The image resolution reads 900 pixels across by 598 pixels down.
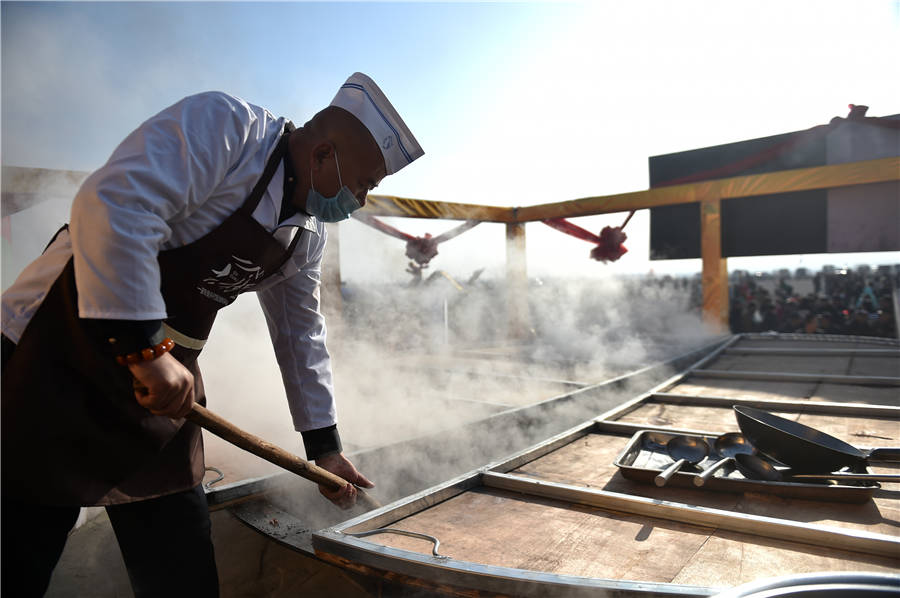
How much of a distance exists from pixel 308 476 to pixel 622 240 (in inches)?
321

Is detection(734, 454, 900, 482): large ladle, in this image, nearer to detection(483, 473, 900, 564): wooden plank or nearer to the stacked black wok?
the stacked black wok

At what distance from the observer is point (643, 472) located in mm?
1731

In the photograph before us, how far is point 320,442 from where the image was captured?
158cm

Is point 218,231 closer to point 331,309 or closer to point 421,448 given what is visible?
point 421,448

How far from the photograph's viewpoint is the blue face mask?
4.07 feet

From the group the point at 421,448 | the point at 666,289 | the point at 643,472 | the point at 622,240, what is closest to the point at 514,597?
the point at 643,472

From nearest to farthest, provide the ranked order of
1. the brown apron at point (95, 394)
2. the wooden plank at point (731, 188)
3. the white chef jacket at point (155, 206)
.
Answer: the white chef jacket at point (155, 206) → the brown apron at point (95, 394) → the wooden plank at point (731, 188)

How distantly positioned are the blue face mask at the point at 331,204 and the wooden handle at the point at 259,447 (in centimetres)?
55

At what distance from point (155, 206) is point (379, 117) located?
0.57 metres

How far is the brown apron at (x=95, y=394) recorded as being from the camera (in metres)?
1.00

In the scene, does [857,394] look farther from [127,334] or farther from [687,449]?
[127,334]

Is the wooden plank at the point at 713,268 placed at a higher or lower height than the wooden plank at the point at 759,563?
higher

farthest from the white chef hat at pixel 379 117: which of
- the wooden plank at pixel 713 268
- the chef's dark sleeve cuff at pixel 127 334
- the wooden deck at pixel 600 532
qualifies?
the wooden plank at pixel 713 268

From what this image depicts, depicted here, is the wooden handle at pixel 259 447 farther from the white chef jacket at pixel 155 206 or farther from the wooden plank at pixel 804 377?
the wooden plank at pixel 804 377
